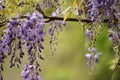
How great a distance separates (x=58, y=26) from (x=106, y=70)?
110 inches

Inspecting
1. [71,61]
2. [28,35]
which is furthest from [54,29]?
[71,61]

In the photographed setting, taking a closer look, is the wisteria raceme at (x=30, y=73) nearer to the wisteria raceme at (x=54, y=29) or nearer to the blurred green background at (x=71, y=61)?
the wisteria raceme at (x=54, y=29)

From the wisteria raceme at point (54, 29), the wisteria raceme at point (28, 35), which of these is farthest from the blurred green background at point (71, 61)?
the wisteria raceme at point (28, 35)

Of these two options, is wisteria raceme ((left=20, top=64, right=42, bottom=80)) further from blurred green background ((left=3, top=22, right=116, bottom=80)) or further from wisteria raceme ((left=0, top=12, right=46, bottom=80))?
blurred green background ((left=3, top=22, right=116, bottom=80))

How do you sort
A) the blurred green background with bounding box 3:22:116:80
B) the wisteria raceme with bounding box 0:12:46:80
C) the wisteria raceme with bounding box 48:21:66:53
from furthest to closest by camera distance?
the blurred green background with bounding box 3:22:116:80, the wisteria raceme with bounding box 48:21:66:53, the wisteria raceme with bounding box 0:12:46:80

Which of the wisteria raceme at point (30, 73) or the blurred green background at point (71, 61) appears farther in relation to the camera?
the blurred green background at point (71, 61)

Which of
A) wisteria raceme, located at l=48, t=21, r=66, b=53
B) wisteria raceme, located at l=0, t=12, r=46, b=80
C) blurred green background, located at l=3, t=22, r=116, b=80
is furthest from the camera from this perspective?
blurred green background, located at l=3, t=22, r=116, b=80

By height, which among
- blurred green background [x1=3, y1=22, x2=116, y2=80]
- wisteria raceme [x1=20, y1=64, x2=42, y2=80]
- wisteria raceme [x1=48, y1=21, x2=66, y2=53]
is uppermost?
wisteria raceme [x1=48, y1=21, x2=66, y2=53]

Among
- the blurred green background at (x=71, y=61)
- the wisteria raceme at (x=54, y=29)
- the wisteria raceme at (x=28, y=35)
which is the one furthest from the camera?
the blurred green background at (x=71, y=61)

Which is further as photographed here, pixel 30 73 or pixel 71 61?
pixel 71 61

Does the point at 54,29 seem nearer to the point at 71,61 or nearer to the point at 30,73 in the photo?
the point at 30,73

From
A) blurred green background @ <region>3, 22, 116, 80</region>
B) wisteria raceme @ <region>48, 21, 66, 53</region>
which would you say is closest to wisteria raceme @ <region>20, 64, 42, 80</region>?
wisteria raceme @ <region>48, 21, 66, 53</region>

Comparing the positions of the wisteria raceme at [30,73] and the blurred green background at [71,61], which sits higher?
the wisteria raceme at [30,73]

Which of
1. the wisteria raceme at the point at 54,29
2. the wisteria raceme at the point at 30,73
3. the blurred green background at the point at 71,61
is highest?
the wisteria raceme at the point at 54,29
